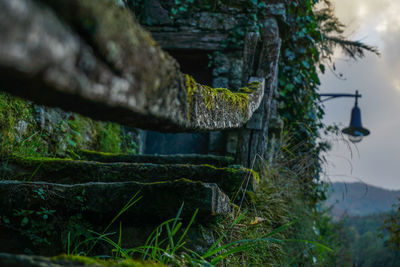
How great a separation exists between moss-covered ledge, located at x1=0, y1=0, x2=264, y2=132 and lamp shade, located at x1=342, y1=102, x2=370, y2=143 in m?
6.78

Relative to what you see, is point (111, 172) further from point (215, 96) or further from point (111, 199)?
point (215, 96)

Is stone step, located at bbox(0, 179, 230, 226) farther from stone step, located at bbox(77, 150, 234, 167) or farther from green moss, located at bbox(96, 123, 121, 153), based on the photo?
green moss, located at bbox(96, 123, 121, 153)

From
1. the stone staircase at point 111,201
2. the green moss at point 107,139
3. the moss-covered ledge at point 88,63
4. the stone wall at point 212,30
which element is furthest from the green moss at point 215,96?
the stone wall at point 212,30

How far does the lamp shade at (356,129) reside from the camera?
6816 mm

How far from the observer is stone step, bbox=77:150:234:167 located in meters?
2.78

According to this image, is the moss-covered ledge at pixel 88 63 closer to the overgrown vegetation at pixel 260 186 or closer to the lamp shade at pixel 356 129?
the overgrown vegetation at pixel 260 186

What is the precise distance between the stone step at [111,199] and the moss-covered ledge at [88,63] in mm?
→ 765

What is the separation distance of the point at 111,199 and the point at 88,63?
1.08 metres

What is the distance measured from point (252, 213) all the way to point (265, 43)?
146cm

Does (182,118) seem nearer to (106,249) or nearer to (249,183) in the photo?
(106,249)

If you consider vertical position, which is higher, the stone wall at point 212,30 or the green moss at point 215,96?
the stone wall at point 212,30

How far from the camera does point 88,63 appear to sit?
1.76 ft

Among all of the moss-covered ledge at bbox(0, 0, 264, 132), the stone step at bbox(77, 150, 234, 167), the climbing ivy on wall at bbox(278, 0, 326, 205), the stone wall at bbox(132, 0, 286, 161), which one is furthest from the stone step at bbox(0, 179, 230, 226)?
the climbing ivy on wall at bbox(278, 0, 326, 205)

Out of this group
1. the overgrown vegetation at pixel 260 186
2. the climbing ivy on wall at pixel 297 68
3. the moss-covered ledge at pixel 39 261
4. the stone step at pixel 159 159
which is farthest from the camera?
the climbing ivy on wall at pixel 297 68
